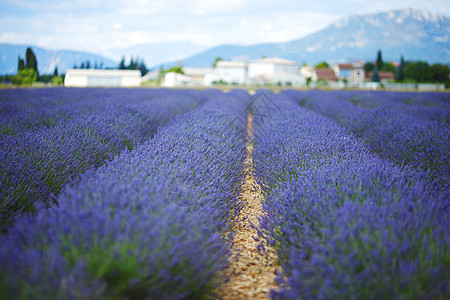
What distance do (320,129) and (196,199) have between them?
223 centimetres

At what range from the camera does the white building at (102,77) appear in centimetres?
3831

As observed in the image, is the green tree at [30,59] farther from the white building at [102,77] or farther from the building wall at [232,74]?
the building wall at [232,74]

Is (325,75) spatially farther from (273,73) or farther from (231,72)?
(231,72)

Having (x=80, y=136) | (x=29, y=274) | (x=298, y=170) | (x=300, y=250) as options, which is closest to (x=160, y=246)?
(x=29, y=274)

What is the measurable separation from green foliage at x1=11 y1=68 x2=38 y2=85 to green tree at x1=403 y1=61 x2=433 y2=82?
47.2 meters

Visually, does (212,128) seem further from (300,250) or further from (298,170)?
(300,250)

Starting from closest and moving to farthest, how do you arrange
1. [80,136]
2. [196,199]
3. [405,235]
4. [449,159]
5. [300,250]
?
[405,235] < [300,250] < [196,199] < [449,159] < [80,136]

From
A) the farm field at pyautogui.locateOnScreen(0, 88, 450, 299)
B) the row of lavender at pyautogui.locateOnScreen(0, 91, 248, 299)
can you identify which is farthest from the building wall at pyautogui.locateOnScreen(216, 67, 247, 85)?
the row of lavender at pyautogui.locateOnScreen(0, 91, 248, 299)

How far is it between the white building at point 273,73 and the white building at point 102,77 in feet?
61.9

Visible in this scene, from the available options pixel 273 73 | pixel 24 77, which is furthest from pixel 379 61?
pixel 24 77

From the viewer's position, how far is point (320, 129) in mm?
3527

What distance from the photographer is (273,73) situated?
1959 inches

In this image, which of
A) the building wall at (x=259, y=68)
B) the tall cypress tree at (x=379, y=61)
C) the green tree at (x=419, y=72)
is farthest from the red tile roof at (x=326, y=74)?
the tall cypress tree at (x=379, y=61)

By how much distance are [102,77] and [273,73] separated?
83.1ft
